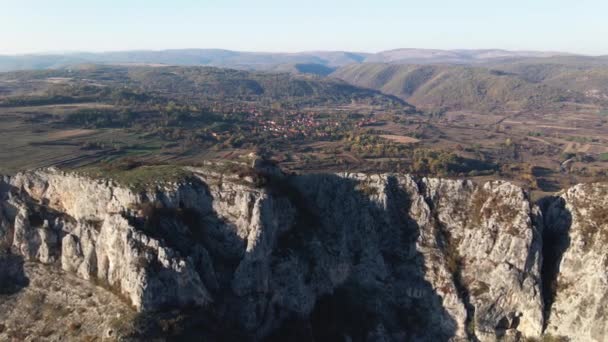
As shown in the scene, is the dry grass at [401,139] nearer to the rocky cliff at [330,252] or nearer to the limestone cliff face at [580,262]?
the rocky cliff at [330,252]

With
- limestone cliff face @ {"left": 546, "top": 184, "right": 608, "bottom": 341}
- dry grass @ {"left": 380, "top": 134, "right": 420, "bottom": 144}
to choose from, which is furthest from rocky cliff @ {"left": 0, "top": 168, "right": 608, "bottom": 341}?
dry grass @ {"left": 380, "top": 134, "right": 420, "bottom": 144}

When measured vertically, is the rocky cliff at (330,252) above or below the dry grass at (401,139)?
above

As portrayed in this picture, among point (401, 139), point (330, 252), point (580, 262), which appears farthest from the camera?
point (401, 139)

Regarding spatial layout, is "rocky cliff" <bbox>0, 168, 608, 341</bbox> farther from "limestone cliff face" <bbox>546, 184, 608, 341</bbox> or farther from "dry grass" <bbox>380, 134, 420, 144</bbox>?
"dry grass" <bbox>380, 134, 420, 144</bbox>

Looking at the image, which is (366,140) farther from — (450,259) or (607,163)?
(450,259)

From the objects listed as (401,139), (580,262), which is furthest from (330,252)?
(401,139)

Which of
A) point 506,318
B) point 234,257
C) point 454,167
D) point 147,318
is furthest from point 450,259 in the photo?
point 454,167

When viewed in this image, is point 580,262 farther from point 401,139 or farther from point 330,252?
point 401,139

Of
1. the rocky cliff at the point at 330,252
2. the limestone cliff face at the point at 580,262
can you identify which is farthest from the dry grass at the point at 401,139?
the limestone cliff face at the point at 580,262

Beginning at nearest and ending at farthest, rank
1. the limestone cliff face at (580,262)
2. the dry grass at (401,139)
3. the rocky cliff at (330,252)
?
the rocky cliff at (330,252) → the limestone cliff face at (580,262) → the dry grass at (401,139)
